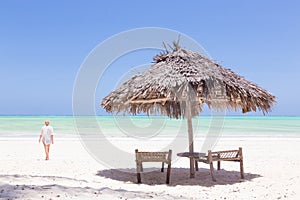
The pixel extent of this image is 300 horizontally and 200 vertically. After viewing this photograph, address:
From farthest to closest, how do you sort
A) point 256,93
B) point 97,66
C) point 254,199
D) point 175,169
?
point 97,66
point 175,169
point 256,93
point 254,199

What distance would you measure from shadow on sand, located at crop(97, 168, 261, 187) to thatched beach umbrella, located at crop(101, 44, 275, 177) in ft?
1.29

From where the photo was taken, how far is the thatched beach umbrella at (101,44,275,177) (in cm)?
677

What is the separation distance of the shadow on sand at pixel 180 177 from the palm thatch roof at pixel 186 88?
4.84ft

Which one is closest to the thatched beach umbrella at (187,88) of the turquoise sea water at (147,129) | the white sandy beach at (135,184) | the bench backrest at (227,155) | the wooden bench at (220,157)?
the wooden bench at (220,157)

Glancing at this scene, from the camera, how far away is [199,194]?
5.84 m

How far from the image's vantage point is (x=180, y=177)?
761 cm

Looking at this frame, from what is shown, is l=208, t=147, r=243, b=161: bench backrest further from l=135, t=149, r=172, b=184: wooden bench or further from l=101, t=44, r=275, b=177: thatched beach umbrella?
l=135, t=149, r=172, b=184: wooden bench

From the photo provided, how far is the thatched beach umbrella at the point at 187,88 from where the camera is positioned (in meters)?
6.77

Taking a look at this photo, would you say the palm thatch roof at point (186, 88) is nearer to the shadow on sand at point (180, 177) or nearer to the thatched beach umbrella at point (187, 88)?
the thatched beach umbrella at point (187, 88)

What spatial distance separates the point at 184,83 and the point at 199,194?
214cm

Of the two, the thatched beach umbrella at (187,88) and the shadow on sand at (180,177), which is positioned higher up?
the thatched beach umbrella at (187,88)

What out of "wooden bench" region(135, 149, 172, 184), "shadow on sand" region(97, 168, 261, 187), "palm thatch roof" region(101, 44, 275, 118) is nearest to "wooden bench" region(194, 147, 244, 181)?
"shadow on sand" region(97, 168, 261, 187)

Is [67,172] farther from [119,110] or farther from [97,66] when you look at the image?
[97,66]

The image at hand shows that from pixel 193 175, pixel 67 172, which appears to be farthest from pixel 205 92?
pixel 67 172
